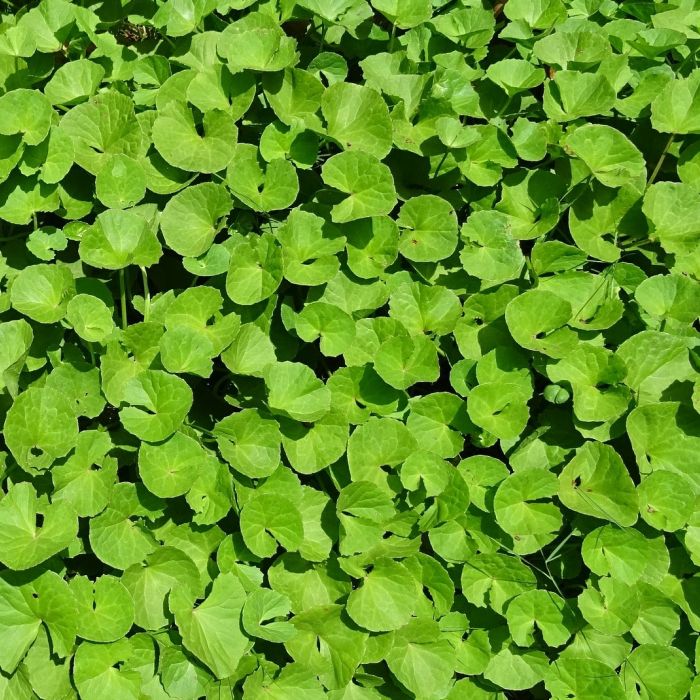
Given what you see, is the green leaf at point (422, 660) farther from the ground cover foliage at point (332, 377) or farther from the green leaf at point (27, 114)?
Answer: the green leaf at point (27, 114)

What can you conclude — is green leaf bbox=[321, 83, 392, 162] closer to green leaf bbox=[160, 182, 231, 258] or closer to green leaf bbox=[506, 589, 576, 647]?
green leaf bbox=[160, 182, 231, 258]

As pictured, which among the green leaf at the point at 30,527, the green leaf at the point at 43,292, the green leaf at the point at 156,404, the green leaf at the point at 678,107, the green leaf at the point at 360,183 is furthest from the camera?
the green leaf at the point at 678,107

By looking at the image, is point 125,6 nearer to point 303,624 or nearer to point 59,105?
point 59,105

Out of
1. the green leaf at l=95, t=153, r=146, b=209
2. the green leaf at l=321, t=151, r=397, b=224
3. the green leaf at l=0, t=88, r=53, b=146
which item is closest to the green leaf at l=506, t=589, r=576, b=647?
the green leaf at l=321, t=151, r=397, b=224

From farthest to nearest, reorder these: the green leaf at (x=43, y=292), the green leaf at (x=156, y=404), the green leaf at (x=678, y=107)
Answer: the green leaf at (x=678, y=107) → the green leaf at (x=43, y=292) → the green leaf at (x=156, y=404)

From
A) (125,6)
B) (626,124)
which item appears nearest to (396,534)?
(626,124)

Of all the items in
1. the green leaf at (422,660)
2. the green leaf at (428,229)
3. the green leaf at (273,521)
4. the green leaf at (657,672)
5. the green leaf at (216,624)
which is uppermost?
the green leaf at (428,229)

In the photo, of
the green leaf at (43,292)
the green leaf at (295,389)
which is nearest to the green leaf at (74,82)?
the green leaf at (43,292)

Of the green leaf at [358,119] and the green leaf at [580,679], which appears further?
the green leaf at [358,119]
